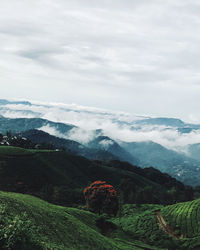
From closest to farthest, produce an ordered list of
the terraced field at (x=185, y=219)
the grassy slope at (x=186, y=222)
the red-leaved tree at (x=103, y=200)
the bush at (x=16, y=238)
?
the bush at (x=16, y=238), the grassy slope at (x=186, y=222), the terraced field at (x=185, y=219), the red-leaved tree at (x=103, y=200)

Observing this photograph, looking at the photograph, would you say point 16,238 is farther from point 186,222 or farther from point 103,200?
point 103,200

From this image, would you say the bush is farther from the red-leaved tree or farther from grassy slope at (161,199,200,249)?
the red-leaved tree

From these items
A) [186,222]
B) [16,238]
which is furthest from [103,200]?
[16,238]

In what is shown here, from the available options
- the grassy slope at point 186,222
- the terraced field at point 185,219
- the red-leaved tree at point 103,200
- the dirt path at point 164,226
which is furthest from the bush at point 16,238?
the red-leaved tree at point 103,200

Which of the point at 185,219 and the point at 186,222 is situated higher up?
the point at 185,219

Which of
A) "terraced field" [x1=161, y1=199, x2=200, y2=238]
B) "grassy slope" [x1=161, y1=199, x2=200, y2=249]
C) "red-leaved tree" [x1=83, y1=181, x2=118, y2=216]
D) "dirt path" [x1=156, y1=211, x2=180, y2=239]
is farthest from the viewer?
"red-leaved tree" [x1=83, y1=181, x2=118, y2=216]


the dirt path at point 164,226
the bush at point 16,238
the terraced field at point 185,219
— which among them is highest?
the bush at point 16,238

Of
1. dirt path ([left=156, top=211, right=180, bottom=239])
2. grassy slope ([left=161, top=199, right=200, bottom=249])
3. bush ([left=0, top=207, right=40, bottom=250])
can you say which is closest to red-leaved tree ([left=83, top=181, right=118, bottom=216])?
dirt path ([left=156, top=211, right=180, bottom=239])

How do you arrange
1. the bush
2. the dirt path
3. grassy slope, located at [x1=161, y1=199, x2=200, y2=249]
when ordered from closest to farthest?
the bush → grassy slope, located at [x1=161, y1=199, x2=200, y2=249] → the dirt path

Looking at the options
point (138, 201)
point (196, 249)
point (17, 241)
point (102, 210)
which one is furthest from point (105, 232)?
point (138, 201)

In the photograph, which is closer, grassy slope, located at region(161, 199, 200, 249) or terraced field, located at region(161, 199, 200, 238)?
grassy slope, located at region(161, 199, 200, 249)

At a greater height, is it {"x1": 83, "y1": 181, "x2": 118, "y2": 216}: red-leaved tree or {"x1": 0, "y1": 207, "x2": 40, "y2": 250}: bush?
{"x1": 0, "y1": 207, "x2": 40, "y2": 250}: bush

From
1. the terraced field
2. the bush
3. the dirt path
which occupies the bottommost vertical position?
the dirt path

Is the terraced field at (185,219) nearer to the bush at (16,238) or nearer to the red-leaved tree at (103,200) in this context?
the red-leaved tree at (103,200)
